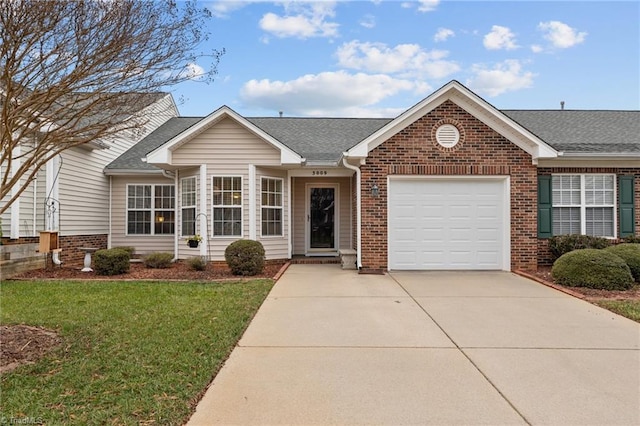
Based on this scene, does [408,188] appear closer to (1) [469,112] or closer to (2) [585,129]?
(1) [469,112]

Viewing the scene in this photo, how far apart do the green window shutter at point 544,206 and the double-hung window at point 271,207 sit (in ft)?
23.3

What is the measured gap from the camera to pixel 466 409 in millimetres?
3295

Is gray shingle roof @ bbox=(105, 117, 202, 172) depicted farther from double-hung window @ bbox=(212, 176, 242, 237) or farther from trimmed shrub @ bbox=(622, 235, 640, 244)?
trimmed shrub @ bbox=(622, 235, 640, 244)

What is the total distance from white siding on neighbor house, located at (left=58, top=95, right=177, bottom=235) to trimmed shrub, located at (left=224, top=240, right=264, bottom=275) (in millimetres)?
4168

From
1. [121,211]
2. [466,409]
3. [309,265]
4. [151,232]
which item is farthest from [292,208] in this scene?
[466,409]

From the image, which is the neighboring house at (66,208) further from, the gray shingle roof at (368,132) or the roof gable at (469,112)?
the roof gable at (469,112)

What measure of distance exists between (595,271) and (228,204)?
8.83 m

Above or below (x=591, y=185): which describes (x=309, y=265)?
below

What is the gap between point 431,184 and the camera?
10.6 meters

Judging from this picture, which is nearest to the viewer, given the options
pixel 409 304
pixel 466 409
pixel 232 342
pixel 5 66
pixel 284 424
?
pixel 284 424

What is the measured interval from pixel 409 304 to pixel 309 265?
523 cm

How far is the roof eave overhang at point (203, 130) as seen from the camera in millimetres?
11125

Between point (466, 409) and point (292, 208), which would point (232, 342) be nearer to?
point (466, 409)

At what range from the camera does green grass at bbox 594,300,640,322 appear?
622 centimetres
